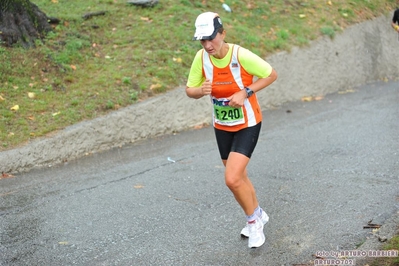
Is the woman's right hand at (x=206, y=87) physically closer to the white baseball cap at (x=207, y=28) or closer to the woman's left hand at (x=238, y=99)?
the woman's left hand at (x=238, y=99)

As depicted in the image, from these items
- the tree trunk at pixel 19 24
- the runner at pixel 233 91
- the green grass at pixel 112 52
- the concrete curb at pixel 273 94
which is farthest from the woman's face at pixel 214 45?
the tree trunk at pixel 19 24

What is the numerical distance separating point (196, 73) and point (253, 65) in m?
0.55

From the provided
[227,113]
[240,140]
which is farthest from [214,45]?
[240,140]

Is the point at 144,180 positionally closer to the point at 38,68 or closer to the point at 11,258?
the point at 11,258

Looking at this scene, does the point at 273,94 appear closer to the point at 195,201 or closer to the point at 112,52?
the point at 112,52

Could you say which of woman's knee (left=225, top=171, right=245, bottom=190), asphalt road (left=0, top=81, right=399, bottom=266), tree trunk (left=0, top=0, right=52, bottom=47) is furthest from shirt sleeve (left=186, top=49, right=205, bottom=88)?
tree trunk (left=0, top=0, right=52, bottom=47)

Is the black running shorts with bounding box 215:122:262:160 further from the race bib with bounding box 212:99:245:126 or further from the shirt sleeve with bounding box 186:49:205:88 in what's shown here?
the shirt sleeve with bounding box 186:49:205:88

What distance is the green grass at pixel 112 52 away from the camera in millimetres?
9008

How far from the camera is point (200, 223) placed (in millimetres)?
5840

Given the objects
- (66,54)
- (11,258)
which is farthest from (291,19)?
(11,258)

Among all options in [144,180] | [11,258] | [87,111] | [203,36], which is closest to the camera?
[203,36]

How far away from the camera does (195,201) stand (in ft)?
21.4

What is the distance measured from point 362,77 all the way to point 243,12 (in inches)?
143

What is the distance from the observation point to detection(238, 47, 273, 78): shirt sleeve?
487 centimetres
